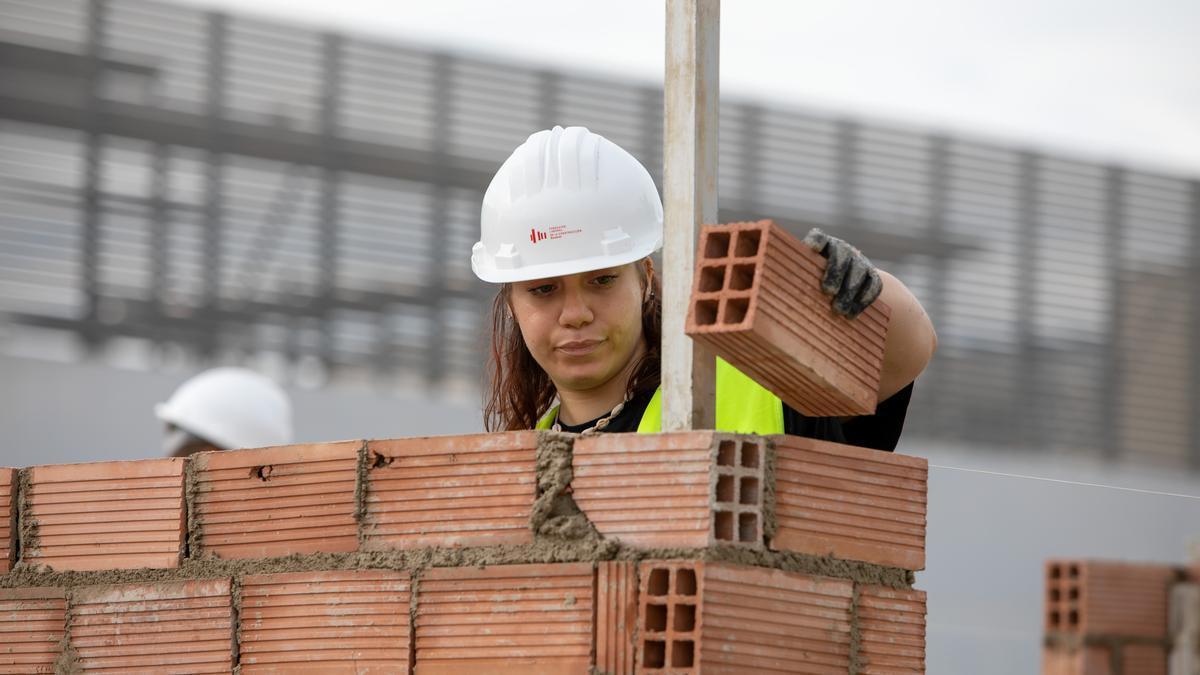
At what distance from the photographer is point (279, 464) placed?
10.6 feet

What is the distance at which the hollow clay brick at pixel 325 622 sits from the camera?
9.84 ft

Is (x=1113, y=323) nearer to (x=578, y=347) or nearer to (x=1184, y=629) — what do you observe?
(x=1184, y=629)

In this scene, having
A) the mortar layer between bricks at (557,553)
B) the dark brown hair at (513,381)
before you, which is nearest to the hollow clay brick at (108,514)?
the mortar layer between bricks at (557,553)

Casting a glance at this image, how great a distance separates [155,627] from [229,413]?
5.70 m

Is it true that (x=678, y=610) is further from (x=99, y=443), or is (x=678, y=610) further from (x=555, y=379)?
(x=99, y=443)

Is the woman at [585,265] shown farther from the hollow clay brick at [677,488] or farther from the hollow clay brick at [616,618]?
the hollow clay brick at [616,618]

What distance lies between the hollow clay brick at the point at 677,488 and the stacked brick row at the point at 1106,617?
19.3 ft

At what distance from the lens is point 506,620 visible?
2.86m

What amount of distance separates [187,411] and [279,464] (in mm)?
5903

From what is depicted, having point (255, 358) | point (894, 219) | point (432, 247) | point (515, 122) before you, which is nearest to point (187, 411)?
point (255, 358)

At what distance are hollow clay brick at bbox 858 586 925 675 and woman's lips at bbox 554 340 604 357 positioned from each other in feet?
2.67

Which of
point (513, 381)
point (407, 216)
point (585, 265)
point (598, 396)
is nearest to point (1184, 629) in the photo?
point (513, 381)

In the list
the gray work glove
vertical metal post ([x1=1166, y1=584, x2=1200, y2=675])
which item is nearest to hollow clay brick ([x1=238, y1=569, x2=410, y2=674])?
the gray work glove

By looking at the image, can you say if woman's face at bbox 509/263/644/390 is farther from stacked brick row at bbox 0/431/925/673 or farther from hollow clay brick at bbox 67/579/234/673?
hollow clay brick at bbox 67/579/234/673
